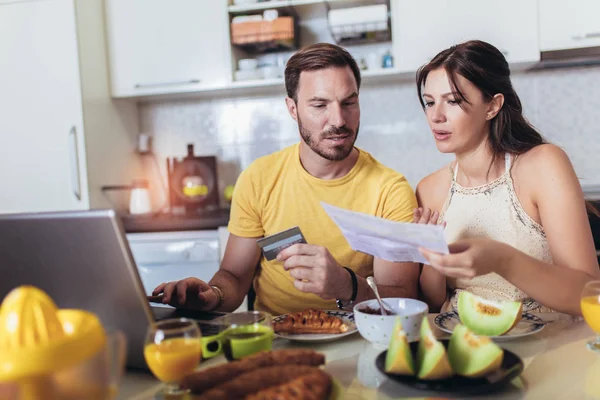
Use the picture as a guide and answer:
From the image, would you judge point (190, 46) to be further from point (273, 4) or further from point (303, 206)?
point (303, 206)

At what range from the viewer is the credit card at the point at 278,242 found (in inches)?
46.8

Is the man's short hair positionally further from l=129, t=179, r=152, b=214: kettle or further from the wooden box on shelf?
l=129, t=179, r=152, b=214: kettle

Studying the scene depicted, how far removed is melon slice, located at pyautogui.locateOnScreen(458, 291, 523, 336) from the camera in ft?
3.27

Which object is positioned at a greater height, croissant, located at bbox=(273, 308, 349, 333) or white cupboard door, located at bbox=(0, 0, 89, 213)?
white cupboard door, located at bbox=(0, 0, 89, 213)

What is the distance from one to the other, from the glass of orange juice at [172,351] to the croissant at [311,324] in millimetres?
294

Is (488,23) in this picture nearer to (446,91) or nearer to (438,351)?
(446,91)

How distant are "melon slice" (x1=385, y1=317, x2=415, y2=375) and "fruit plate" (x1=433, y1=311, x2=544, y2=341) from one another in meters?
0.28

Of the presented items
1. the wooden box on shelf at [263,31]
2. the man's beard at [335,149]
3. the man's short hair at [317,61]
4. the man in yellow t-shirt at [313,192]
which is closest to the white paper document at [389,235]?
Answer: the man in yellow t-shirt at [313,192]

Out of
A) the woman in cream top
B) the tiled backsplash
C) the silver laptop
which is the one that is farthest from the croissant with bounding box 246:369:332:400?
the tiled backsplash

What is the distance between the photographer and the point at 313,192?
166 cm

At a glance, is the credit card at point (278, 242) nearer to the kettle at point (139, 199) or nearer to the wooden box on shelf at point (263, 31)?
the wooden box on shelf at point (263, 31)

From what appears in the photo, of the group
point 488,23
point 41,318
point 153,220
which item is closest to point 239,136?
point 153,220

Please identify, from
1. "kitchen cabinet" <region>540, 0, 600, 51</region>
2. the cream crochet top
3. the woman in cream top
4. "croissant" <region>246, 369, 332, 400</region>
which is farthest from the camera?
"kitchen cabinet" <region>540, 0, 600, 51</region>

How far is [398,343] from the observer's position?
2.62ft
